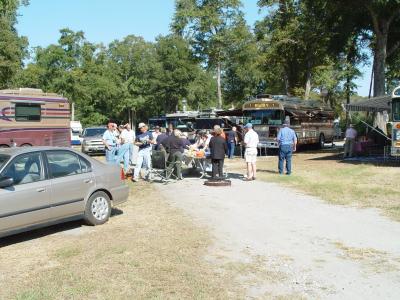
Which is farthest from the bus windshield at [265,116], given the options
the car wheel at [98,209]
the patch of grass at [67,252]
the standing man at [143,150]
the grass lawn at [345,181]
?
the patch of grass at [67,252]

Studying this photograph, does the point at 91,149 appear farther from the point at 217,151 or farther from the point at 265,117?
the point at 217,151

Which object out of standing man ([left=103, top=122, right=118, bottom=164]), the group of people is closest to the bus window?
the group of people

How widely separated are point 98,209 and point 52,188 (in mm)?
1276

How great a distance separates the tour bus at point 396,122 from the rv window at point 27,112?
15.7 meters

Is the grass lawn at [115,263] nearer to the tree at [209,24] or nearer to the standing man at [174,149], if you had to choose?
the standing man at [174,149]

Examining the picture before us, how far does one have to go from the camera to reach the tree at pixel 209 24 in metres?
48.4

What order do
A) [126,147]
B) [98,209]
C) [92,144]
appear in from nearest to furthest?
[98,209] < [126,147] < [92,144]

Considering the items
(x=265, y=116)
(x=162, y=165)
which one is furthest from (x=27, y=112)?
(x=265, y=116)

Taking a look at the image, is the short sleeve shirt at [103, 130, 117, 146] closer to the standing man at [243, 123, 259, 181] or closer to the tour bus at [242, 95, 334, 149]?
the standing man at [243, 123, 259, 181]

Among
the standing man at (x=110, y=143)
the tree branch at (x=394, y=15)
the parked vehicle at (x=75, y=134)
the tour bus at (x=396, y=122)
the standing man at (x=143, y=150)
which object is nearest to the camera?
the standing man at (x=143, y=150)

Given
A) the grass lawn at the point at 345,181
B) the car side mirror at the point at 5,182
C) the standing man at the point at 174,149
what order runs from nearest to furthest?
the car side mirror at the point at 5,182 → the grass lawn at the point at 345,181 → the standing man at the point at 174,149

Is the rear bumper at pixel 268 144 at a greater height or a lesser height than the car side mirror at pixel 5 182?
greater

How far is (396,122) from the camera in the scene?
779 inches

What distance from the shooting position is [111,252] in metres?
7.72
